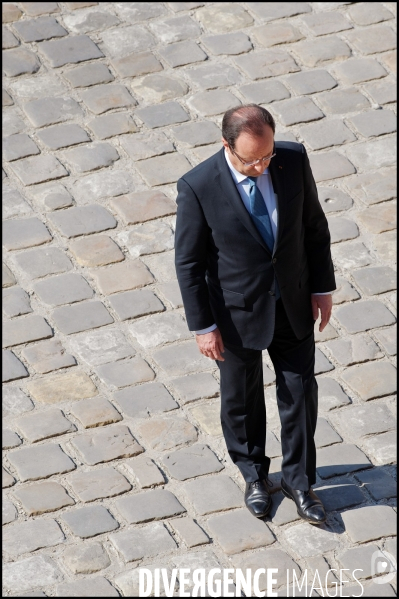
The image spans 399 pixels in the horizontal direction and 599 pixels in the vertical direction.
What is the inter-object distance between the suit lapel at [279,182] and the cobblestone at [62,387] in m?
1.89

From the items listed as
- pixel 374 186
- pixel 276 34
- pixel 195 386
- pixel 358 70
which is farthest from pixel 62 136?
pixel 195 386

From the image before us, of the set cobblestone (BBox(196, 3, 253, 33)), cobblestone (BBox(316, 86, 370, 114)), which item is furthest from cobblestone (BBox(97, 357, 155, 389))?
cobblestone (BBox(196, 3, 253, 33))

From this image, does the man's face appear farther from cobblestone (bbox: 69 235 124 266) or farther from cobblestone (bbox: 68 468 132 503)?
cobblestone (bbox: 69 235 124 266)

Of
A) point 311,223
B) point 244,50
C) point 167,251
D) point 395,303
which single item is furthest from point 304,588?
point 244,50

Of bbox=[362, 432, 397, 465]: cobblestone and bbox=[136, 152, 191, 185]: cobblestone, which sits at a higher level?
bbox=[136, 152, 191, 185]: cobblestone

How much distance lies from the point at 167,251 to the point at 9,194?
50.1 inches

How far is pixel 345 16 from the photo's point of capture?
8.58 m

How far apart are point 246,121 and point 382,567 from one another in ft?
7.25

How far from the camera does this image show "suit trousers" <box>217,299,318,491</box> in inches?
183

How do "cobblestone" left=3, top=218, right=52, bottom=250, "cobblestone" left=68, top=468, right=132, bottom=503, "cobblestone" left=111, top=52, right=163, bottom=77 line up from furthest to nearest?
"cobblestone" left=111, top=52, right=163, bottom=77, "cobblestone" left=3, top=218, right=52, bottom=250, "cobblestone" left=68, top=468, right=132, bottom=503

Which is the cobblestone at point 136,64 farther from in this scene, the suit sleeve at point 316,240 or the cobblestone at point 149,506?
the cobblestone at point 149,506

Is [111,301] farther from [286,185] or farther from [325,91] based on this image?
[325,91]

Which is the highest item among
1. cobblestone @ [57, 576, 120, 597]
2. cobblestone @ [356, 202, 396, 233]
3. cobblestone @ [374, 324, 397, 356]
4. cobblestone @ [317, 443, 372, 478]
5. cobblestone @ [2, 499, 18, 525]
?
cobblestone @ [356, 202, 396, 233]

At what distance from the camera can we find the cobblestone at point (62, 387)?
18.6 feet
